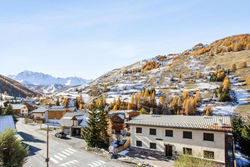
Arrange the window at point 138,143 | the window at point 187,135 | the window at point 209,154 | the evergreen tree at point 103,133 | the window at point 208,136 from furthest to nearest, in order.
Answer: the evergreen tree at point 103,133 → the window at point 138,143 → the window at point 187,135 → the window at point 208,136 → the window at point 209,154

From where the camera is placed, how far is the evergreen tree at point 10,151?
1636cm

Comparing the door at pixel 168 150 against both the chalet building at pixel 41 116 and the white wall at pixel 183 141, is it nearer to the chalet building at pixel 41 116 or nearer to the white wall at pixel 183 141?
the white wall at pixel 183 141

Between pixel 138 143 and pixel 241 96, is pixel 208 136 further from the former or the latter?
pixel 241 96

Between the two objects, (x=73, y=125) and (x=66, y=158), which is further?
(x=73, y=125)

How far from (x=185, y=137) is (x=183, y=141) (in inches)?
30.4

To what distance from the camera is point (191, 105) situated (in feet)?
358

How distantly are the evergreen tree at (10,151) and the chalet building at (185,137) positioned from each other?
832 inches

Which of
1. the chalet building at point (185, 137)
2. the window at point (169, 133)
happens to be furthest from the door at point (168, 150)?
the window at point (169, 133)

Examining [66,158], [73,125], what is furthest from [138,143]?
[73,125]

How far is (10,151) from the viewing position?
55.2 ft

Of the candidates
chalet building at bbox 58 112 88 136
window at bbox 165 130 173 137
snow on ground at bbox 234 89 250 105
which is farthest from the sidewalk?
snow on ground at bbox 234 89 250 105

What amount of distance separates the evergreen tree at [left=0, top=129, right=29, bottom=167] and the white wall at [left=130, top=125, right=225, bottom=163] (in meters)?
21.3

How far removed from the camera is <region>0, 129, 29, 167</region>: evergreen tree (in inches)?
644

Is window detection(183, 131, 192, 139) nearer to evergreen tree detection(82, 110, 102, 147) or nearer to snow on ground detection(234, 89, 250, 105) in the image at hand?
evergreen tree detection(82, 110, 102, 147)
